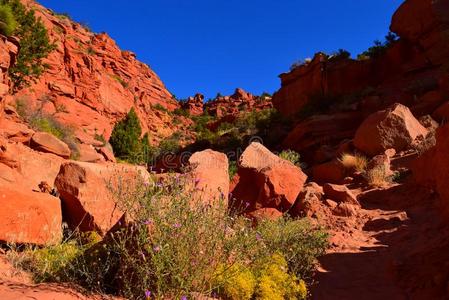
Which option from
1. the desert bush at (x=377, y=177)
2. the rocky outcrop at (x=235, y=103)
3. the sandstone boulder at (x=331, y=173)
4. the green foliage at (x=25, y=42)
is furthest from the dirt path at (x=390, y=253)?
the rocky outcrop at (x=235, y=103)

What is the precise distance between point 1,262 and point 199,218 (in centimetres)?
180

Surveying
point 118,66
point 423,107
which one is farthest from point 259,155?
point 118,66

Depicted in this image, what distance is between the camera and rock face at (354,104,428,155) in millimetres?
10711

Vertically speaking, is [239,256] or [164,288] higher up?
[239,256]

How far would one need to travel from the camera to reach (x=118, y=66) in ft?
158

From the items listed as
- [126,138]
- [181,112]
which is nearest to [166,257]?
[126,138]

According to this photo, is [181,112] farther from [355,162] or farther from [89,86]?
[355,162]

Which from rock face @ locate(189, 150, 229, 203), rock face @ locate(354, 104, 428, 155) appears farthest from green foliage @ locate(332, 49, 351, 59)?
rock face @ locate(189, 150, 229, 203)

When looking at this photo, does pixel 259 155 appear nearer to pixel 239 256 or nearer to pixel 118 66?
pixel 239 256

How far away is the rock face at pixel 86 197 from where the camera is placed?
459 cm

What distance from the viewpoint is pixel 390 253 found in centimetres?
556

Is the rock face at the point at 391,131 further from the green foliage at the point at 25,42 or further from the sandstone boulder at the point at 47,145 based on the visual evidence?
the green foliage at the point at 25,42

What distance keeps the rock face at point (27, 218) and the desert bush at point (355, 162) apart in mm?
7926

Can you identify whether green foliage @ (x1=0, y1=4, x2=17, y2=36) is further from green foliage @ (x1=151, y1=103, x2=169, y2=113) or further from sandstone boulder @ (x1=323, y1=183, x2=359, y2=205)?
green foliage @ (x1=151, y1=103, x2=169, y2=113)
